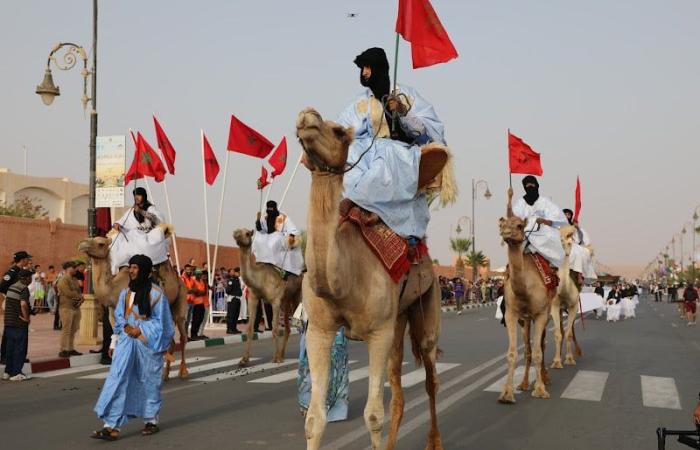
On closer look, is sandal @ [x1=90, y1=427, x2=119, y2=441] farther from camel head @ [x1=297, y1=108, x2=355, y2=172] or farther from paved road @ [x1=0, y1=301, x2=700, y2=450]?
camel head @ [x1=297, y1=108, x2=355, y2=172]

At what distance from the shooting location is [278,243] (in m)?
16.2

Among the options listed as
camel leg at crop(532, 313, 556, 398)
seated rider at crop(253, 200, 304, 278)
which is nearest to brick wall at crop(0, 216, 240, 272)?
seated rider at crop(253, 200, 304, 278)

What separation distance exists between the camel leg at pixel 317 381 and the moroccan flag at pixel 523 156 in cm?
903

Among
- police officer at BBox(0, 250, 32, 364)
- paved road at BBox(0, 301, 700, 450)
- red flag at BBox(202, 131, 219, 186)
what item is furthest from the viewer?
red flag at BBox(202, 131, 219, 186)

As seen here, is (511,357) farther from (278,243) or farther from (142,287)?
(278,243)

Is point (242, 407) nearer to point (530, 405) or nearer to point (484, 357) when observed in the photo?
point (530, 405)

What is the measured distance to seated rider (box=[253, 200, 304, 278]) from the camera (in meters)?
16.1

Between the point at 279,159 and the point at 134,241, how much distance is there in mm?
12560

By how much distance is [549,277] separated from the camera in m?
11.7

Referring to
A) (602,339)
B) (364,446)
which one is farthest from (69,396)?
(602,339)

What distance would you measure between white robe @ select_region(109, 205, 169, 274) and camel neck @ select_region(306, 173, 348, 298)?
25.5 feet

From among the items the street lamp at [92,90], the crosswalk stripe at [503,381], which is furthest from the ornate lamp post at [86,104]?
the crosswalk stripe at [503,381]

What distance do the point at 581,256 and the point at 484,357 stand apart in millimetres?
2950

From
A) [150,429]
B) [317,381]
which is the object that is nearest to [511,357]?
[150,429]
